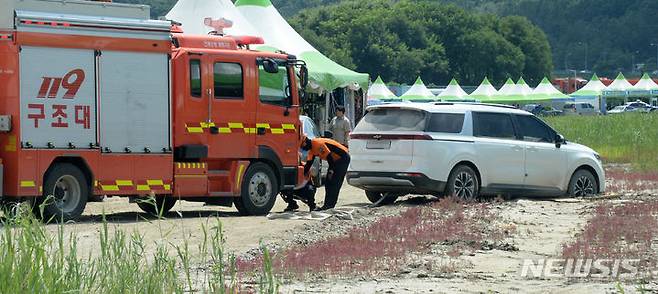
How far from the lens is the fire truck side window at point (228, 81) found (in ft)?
66.0

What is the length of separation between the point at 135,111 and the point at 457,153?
5405 millimetres

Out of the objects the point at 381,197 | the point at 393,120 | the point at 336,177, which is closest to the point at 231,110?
the point at 336,177

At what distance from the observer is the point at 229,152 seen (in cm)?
2036

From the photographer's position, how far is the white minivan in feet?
69.7

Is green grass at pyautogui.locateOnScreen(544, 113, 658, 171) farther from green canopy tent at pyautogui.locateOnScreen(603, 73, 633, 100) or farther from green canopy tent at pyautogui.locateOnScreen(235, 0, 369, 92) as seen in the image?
green canopy tent at pyautogui.locateOnScreen(603, 73, 633, 100)

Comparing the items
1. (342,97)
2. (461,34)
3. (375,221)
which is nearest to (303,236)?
(375,221)

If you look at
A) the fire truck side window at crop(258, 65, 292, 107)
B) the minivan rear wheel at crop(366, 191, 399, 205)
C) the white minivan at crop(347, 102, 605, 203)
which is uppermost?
the fire truck side window at crop(258, 65, 292, 107)

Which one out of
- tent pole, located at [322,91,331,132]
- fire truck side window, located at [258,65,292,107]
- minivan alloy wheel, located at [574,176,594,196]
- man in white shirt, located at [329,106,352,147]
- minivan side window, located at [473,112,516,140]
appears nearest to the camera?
fire truck side window, located at [258,65,292,107]

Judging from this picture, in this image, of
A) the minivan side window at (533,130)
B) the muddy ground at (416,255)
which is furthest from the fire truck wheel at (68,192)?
the minivan side window at (533,130)

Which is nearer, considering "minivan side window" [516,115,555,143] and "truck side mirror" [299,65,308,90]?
"truck side mirror" [299,65,308,90]

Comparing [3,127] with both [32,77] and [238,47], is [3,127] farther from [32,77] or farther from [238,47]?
[238,47]

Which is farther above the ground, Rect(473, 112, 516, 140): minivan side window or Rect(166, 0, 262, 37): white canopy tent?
Rect(166, 0, 262, 37): white canopy tent

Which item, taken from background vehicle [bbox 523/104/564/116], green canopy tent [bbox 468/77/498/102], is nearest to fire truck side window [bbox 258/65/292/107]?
green canopy tent [bbox 468/77/498/102]

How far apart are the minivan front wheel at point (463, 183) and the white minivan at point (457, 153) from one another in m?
0.02
